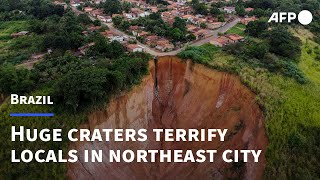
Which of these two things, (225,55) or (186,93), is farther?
(225,55)

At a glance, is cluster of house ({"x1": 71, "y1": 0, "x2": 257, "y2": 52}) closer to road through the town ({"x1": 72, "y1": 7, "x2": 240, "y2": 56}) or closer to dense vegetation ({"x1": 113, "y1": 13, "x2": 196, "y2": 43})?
road through the town ({"x1": 72, "y1": 7, "x2": 240, "y2": 56})

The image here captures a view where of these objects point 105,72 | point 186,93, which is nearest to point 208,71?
point 186,93

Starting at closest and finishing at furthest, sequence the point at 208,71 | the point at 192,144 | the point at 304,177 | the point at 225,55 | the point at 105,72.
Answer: the point at 304,177 < the point at 105,72 < the point at 192,144 < the point at 208,71 < the point at 225,55

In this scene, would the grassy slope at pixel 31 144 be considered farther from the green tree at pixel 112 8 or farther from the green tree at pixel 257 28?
the green tree at pixel 112 8

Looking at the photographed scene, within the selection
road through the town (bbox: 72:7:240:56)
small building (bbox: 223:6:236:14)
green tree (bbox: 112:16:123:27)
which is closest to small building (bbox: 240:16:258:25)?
road through the town (bbox: 72:7:240:56)

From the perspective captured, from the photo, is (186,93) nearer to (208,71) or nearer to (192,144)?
(208,71)

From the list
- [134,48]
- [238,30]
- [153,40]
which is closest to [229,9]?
[238,30]
